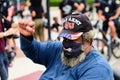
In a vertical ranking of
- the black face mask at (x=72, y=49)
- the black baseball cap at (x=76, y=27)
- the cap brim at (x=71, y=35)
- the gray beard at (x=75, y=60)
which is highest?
the black baseball cap at (x=76, y=27)

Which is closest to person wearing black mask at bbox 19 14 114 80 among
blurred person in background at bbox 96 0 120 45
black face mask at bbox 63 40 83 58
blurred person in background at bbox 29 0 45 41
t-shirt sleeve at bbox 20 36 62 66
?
black face mask at bbox 63 40 83 58

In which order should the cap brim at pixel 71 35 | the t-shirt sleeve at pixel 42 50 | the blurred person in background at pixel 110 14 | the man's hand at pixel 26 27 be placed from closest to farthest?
the cap brim at pixel 71 35 < the man's hand at pixel 26 27 < the t-shirt sleeve at pixel 42 50 < the blurred person in background at pixel 110 14

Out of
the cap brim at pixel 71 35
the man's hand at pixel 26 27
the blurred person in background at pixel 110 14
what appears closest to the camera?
the cap brim at pixel 71 35

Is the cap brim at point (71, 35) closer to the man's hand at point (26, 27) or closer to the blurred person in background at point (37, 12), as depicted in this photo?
the man's hand at point (26, 27)

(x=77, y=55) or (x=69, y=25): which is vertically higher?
(x=69, y=25)

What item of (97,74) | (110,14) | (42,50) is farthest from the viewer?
(110,14)

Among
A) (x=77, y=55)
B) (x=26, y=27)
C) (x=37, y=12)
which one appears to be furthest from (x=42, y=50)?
(x=37, y=12)

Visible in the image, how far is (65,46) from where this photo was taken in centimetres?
320

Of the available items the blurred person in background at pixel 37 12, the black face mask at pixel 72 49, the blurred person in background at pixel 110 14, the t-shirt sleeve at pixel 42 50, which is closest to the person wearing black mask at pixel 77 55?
the black face mask at pixel 72 49

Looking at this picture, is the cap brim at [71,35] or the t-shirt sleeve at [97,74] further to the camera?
the cap brim at [71,35]

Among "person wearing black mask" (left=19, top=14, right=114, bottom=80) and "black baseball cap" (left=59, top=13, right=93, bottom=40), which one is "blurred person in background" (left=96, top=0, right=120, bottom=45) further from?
"black baseball cap" (left=59, top=13, right=93, bottom=40)

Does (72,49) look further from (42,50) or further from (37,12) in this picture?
(37,12)

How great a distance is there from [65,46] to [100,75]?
1.46 ft

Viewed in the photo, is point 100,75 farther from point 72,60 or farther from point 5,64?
point 5,64
